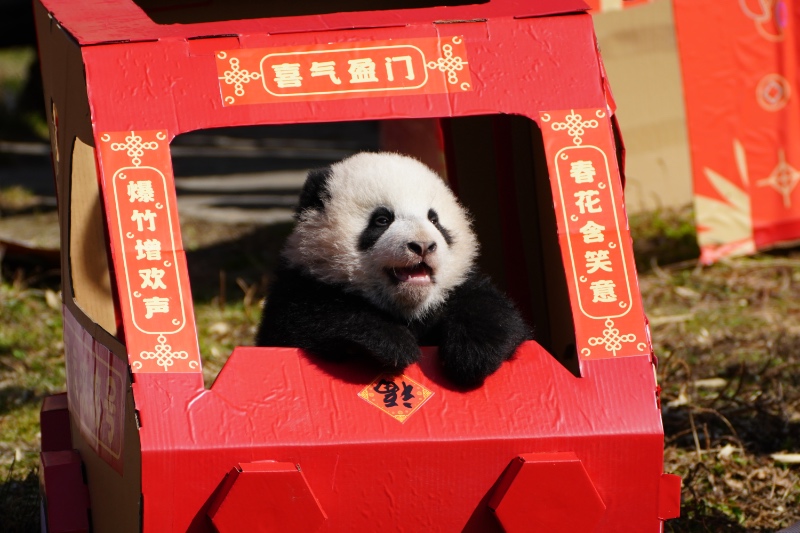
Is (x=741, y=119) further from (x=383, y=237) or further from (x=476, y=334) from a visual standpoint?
(x=476, y=334)

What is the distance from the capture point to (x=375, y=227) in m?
2.74

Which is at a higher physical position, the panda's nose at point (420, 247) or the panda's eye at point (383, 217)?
the panda's eye at point (383, 217)

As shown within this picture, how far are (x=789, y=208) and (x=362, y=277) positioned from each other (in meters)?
3.87

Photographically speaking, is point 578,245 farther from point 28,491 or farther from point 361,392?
point 28,491

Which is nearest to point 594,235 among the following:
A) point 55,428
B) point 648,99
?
point 55,428

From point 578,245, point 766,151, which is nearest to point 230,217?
point 766,151

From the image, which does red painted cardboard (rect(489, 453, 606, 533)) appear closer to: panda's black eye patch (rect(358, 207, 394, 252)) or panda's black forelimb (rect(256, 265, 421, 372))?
panda's black forelimb (rect(256, 265, 421, 372))

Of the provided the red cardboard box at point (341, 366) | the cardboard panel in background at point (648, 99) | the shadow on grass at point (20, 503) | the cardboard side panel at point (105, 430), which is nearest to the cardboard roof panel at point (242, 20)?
the red cardboard box at point (341, 366)

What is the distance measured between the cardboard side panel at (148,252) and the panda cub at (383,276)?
33 centimetres

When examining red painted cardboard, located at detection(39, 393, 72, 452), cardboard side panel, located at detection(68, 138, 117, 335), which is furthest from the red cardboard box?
red painted cardboard, located at detection(39, 393, 72, 452)

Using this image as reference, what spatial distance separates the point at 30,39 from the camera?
1025 centimetres

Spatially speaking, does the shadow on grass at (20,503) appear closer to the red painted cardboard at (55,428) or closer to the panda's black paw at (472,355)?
the red painted cardboard at (55,428)

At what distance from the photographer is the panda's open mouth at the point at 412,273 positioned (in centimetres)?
269

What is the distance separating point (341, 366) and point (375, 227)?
443 millimetres
